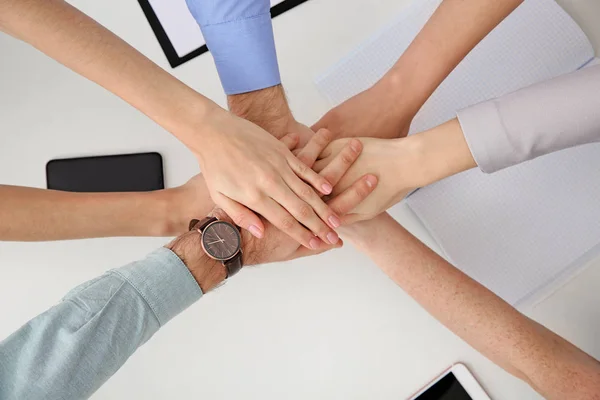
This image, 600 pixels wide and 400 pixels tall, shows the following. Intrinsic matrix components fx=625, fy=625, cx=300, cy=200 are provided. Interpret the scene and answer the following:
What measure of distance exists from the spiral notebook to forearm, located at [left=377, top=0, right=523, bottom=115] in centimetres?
10

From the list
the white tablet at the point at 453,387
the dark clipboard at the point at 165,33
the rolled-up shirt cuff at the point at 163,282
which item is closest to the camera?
the rolled-up shirt cuff at the point at 163,282

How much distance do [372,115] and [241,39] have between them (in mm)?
221

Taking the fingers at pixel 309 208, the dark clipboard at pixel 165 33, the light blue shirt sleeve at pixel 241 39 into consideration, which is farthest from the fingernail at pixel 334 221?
the dark clipboard at pixel 165 33

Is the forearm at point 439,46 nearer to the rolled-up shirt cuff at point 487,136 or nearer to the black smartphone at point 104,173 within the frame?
the rolled-up shirt cuff at point 487,136

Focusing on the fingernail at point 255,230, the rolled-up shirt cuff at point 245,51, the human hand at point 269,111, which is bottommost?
the fingernail at point 255,230

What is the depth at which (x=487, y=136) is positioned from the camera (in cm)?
79

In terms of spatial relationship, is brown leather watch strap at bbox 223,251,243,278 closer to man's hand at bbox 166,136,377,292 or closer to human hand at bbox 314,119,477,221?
man's hand at bbox 166,136,377,292

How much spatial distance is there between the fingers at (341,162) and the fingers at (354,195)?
0.03 meters

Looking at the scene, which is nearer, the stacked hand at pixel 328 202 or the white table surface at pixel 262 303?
the stacked hand at pixel 328 202

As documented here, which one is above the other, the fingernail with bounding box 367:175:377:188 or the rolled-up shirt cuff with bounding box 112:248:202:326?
the rolled-up shirt cuff with bounding box 112:248:202:326

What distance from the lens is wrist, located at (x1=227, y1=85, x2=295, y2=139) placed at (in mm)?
936

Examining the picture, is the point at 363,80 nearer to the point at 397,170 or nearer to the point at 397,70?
the point at 397,70

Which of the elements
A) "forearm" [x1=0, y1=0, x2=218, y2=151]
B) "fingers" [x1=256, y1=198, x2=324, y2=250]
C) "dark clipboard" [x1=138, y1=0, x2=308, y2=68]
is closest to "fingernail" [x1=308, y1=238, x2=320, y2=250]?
"fingers" [x1=256, y1=198, x2=324, y2=250]

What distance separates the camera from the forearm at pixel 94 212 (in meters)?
0.87
